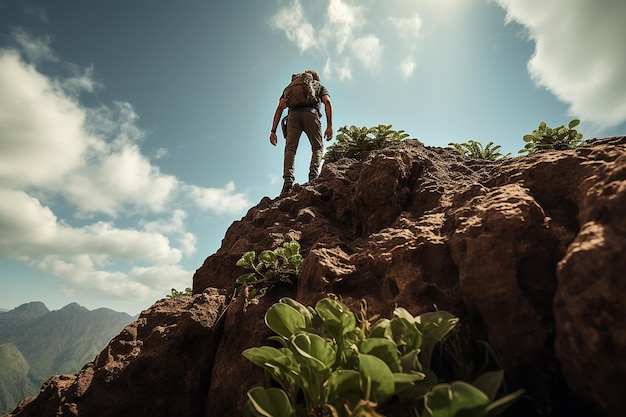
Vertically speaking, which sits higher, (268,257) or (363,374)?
(268,257)

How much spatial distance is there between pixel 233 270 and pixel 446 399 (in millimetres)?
3650

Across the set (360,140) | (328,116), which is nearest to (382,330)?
(360,140)

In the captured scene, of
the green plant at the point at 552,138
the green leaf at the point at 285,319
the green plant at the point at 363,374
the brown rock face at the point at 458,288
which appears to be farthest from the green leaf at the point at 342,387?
the green plant at the point at 552,138

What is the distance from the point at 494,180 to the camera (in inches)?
108

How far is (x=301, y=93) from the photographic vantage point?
24.6 feet

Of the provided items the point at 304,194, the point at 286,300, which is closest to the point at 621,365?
the point at 286,300

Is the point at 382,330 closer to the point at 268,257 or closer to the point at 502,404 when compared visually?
the point at 502,404

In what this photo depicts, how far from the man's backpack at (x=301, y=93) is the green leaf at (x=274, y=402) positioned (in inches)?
278

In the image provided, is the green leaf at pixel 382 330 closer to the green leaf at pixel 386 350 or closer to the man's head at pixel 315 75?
the green leaf at pixel 386 350

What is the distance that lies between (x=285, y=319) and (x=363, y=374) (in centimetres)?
61

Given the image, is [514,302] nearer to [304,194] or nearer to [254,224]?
[304,194]

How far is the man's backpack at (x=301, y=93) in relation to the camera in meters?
7.49

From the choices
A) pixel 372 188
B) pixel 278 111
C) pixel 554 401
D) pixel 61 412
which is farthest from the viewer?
pixel 278 111

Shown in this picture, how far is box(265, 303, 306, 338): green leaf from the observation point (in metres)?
1.78
